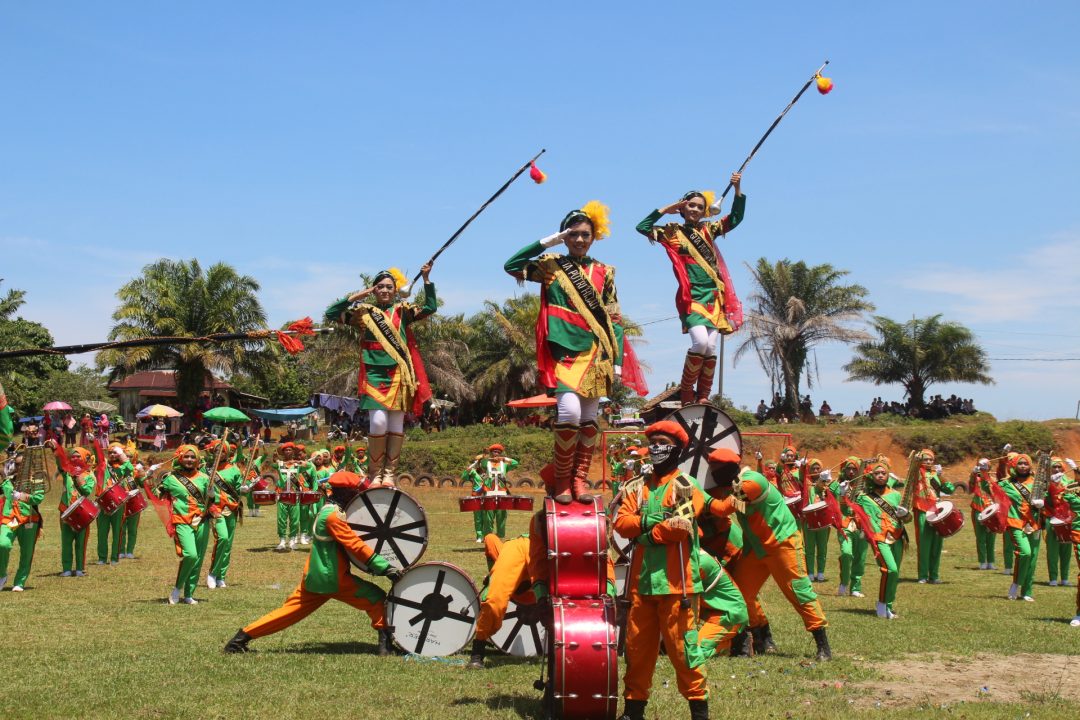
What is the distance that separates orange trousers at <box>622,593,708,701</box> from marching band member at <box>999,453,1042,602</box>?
9.82 metres

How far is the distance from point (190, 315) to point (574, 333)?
40028 millimetres

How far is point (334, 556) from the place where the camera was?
10273 mm

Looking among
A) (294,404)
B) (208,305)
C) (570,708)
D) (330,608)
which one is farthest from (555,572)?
(294,404)

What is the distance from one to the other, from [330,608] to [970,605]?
847cm

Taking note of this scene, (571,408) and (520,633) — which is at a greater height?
(571,408)

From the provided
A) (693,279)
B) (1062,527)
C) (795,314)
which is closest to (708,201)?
(693,279)

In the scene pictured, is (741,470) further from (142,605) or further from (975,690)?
(142,605)

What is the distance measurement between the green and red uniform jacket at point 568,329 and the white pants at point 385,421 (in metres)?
3.18

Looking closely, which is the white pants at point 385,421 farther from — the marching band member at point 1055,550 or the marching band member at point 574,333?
the marching band member at point 1055,550

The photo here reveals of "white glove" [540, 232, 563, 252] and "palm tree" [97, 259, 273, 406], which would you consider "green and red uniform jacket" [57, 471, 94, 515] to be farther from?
"palm tree" [97, 259, 273, 406]

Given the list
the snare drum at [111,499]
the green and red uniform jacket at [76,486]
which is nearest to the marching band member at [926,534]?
the snare drum at [111,499]

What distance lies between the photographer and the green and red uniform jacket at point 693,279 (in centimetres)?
1093

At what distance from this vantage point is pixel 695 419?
33.2 ft

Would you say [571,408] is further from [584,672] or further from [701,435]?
[584,672]
